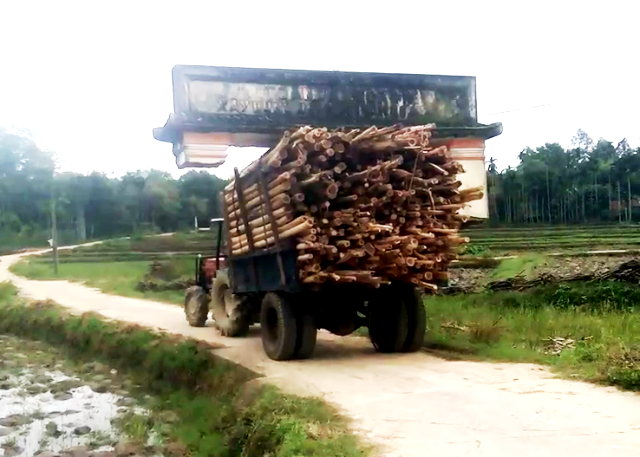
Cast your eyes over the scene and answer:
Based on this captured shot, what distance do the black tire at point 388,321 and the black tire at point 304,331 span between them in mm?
957

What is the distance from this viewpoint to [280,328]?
10.1 m

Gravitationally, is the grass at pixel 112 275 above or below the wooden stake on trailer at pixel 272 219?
below

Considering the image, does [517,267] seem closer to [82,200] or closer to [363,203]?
[363,203]

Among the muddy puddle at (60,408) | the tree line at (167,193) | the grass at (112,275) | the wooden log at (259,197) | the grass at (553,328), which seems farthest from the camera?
the tree line at (167,193)

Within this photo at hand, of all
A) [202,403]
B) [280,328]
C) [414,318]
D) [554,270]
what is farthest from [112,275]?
[414,318]

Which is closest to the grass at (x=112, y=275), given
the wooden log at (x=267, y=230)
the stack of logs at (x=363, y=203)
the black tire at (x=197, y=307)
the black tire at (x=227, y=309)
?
the black tire at (x=197, y=307)

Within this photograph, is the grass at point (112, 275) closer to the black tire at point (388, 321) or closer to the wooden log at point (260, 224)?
the wooden log at point (260, 224)

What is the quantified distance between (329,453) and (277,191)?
4364 mm

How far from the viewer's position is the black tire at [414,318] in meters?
10.5

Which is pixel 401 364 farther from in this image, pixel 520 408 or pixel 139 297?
pixel 139 297

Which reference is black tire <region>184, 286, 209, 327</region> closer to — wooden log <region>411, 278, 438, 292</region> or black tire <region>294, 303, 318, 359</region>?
black tire <region>294, 303, 318, 359</region>

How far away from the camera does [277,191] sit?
371 inches

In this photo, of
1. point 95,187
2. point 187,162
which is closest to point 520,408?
point 187,162

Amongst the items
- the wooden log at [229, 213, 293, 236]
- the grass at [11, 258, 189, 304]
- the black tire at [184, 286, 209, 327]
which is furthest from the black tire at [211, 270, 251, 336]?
the grass at [11, 258, 189, 304]
